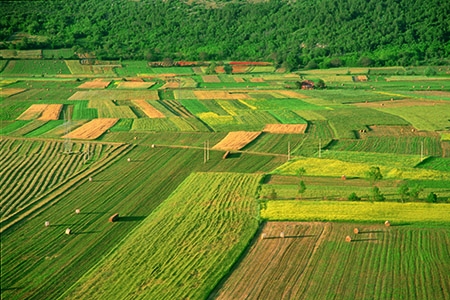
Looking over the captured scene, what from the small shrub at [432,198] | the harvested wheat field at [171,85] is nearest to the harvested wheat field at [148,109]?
the harvested wheat field at [171,85]

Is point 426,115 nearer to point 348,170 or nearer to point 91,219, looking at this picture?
point 348,170

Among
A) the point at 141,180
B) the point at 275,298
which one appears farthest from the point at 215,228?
the point at 141,180

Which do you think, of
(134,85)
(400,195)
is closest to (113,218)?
(400,195)

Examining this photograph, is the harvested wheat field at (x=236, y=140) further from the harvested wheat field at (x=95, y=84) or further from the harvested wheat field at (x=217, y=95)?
the harvested wheat field at (x=95, y=84)

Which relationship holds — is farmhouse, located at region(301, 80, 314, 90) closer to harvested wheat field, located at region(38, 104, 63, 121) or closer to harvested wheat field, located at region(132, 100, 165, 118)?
harvested wheat field, located at region(132, 100, 165, 118)

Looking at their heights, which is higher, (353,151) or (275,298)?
(275,298)

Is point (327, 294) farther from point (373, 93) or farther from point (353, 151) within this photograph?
point (373, 93)

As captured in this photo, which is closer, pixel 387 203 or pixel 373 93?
pixel 387 203

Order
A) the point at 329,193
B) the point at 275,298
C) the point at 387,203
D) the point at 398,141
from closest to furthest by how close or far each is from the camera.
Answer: the point at 275,298 → the point at 387,203 → the point at 329,193 → the point at 398,141
